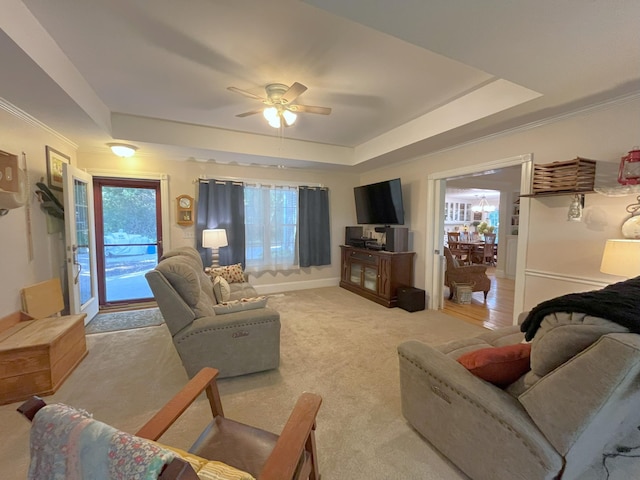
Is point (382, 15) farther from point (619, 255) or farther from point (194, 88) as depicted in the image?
point (619, 255)

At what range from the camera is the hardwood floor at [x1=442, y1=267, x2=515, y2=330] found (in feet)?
12.6

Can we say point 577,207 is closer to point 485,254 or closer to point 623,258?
point 623,258

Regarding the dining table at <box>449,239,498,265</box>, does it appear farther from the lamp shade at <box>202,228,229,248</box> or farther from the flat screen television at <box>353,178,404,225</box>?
the lamp shade at <box>202,228,229,248</box>

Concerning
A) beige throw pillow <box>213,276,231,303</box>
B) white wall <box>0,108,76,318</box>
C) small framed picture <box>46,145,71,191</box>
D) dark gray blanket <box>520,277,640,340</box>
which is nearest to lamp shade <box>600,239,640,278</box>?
dark gray blanket <box>520,277,640,340</box>

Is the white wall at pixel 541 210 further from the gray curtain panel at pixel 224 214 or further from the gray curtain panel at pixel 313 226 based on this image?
the gray curtain panel at pixel 313 226

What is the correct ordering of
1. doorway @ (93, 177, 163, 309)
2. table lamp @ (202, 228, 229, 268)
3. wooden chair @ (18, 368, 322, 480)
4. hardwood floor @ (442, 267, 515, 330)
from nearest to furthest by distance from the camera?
1. wooden chair @ (18, 368, 322, 480)
2. hardwood floor @ (442, 267, 515, 330)
3. table lamp @ (202, 228, 229, 268)
4. doorway @ (93, 177, 163, 309)

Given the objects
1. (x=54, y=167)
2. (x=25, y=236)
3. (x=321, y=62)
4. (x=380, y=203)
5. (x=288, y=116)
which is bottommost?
(x=25, y=236)

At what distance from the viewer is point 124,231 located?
4.67 meters

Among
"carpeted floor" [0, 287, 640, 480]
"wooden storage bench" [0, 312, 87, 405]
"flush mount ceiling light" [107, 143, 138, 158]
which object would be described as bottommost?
"carpeted floor" [0, 287, 640, 480]

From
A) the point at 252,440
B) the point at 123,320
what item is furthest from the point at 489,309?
the point at 123,320

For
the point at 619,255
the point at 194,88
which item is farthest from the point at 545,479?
the point at 194,88

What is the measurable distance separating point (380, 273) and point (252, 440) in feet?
11.7

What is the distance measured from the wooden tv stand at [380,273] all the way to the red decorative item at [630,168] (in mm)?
2552

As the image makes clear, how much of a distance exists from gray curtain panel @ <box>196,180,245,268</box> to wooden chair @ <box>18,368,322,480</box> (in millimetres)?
3626
